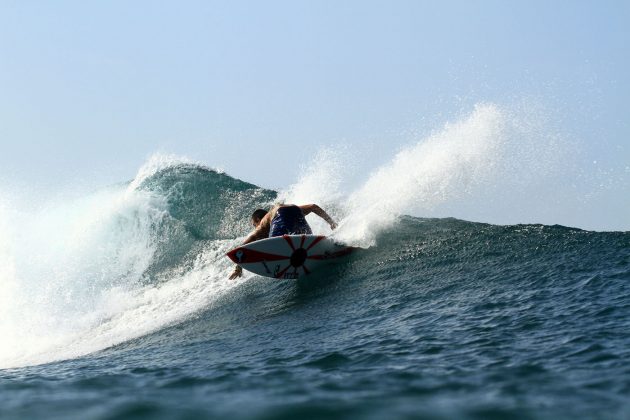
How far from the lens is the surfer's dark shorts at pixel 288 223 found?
11180 millimetres

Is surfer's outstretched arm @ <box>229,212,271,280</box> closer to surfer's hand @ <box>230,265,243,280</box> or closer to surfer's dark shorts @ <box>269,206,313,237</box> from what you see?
surfer's hand @ <box>230,265,243,280</box>

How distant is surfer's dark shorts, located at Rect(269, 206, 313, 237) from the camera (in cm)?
1118

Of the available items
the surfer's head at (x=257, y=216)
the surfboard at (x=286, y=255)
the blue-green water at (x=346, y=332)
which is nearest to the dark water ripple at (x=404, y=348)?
the blue-green water at (x=346, y=332)

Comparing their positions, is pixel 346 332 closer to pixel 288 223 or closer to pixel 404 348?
pixel 404 348

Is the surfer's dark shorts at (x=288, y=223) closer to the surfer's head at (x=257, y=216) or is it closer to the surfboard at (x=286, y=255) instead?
the surfboard at (x=286, y=255)

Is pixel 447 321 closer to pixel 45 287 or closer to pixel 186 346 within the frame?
pixel 186 346

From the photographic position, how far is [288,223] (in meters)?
11.2

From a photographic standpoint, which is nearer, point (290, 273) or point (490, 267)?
point (490, 267)

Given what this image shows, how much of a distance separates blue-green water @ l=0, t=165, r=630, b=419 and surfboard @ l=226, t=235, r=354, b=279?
321mm

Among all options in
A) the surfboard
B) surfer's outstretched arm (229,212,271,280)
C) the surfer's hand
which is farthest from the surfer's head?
the surfboard

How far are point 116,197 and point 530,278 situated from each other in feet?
48.3

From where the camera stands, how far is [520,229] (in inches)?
430

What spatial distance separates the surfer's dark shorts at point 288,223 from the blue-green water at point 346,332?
0.94 m

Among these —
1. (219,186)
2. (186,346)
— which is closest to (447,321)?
(186,346)
